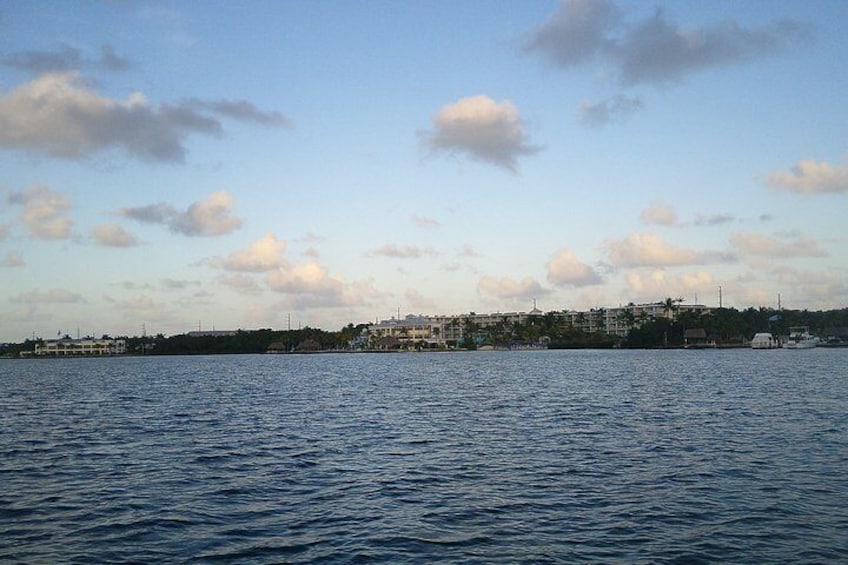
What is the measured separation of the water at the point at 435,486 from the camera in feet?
66.1

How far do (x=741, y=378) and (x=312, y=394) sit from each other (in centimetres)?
5478

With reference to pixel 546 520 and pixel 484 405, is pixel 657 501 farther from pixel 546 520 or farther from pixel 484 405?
pixel 484 405

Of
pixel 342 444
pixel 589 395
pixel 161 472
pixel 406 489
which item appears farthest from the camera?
pixel 589 395

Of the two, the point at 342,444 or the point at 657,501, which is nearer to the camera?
the point at 657,501

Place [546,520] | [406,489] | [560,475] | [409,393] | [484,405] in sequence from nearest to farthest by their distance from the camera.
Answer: [546,520]
[406,489]
[560,475]
[484,405]
[409,393]

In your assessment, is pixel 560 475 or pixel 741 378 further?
pixel 741 378

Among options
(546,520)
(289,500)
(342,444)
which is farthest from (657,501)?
(342,444)

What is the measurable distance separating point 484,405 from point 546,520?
129ft

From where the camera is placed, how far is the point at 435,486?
28000mm

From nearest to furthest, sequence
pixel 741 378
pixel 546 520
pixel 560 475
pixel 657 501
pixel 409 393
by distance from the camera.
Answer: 1. pixel 546 520
2. pixel 657 501
3. pixel 560 475
4. pixel 409 393
5. pixel 741 378

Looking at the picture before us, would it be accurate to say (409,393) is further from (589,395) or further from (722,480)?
(722,480)

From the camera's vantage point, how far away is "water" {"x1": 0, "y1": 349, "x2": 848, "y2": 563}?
793 inches

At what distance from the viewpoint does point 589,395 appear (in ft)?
229


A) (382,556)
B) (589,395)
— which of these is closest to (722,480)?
(382,556)
